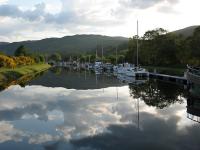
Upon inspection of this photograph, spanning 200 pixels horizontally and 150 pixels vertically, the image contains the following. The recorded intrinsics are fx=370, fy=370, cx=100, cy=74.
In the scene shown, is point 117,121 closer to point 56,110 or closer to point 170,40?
point 56,110

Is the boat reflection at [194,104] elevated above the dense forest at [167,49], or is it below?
below

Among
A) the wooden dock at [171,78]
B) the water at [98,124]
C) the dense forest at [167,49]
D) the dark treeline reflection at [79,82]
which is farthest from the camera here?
the dense forest at [167,49]

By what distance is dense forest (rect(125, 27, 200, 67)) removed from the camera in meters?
83.9

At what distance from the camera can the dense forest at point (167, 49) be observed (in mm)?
83875

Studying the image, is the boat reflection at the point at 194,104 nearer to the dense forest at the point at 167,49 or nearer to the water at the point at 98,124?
the water at the point at 98,124

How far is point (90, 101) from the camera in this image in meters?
45.3

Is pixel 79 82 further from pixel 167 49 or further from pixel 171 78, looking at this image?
pixel 167 49

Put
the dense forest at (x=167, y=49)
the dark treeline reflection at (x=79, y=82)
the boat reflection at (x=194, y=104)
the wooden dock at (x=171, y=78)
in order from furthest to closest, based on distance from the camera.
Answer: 1. the dense forest at (x=167, y=49)
2. the dark treeline reflection at (x=79, y=82)
3. the wooden dock at (x=171, y=78)
4. the boat reflection at (x=194, y=104)

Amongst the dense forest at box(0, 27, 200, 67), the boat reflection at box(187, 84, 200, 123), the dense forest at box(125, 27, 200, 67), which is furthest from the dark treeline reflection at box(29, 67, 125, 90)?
the boat reflection at box(187, 84, 200, 123)

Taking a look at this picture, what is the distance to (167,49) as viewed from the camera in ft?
349

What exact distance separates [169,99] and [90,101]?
33.3ft

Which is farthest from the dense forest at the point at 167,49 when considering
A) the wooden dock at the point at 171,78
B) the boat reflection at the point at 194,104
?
the boat reflection at the point at 194,104

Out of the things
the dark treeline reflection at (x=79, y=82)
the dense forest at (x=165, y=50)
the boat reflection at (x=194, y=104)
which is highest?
the dense forest at (x=165, y=50)

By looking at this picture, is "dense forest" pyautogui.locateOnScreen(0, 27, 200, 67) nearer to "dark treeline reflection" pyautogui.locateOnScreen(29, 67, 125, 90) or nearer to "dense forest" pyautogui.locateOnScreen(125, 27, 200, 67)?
"dense forest" pyautogui.locateOnScreen(125, 27, 200, 67)
